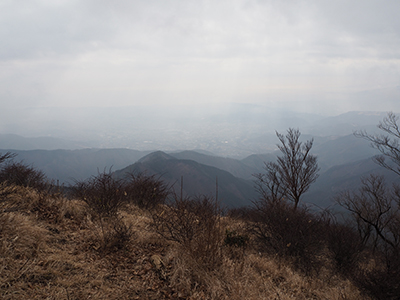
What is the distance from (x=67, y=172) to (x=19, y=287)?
18848 centimetres

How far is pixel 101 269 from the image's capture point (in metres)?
3.87

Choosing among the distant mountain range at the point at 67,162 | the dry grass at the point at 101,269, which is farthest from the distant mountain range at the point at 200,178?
the dry grass at the point at 101,269

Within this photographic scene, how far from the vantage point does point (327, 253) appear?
10.0 m

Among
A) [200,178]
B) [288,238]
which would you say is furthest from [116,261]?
[200,178]

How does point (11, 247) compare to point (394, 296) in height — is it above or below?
above

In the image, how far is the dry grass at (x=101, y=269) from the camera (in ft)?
10.6

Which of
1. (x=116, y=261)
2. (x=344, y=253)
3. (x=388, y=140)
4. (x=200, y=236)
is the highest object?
(x=388, y=140)

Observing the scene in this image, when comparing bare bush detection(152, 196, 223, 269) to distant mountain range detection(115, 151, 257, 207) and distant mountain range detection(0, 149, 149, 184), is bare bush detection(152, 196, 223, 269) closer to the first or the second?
Answer: distant mountain range detection(115, 151, 257, 207)

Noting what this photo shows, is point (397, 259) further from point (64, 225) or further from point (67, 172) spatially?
point (67, 172)

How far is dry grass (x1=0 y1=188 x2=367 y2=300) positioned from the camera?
3225 millimetres

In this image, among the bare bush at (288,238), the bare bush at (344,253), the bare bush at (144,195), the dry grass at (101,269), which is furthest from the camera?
the bare bush at (144,195)

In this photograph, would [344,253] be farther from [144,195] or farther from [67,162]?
[67,162]

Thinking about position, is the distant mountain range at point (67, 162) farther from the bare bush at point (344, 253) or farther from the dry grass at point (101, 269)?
the dry grass at point (101, 269)

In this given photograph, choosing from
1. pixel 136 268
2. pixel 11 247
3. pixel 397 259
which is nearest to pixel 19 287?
pixel 11 247
